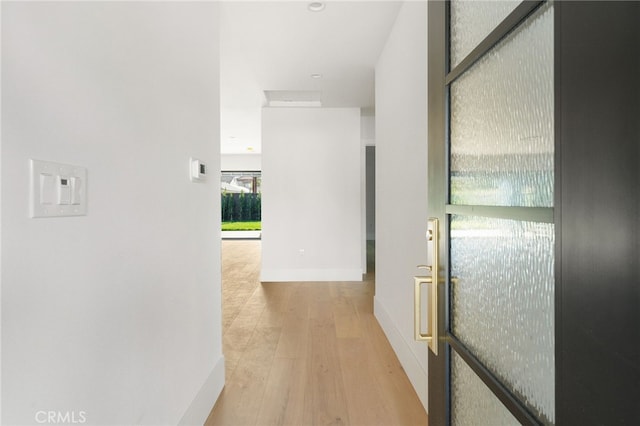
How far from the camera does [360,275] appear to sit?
17.6 ft

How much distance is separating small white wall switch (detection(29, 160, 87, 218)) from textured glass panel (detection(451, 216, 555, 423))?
99 cm

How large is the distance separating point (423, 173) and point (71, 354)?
175 centimetres

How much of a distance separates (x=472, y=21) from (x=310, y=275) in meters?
4.66

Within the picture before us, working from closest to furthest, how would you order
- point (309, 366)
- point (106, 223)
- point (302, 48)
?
1. point (106, 223)
2. point (309, 366)
3. point (302, 48)

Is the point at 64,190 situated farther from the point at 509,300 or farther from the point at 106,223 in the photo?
the point at 509,300

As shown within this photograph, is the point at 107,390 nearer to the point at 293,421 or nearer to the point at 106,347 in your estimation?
the point at 106,347

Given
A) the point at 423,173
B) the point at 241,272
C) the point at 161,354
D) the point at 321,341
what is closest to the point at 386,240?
the point at 321,341

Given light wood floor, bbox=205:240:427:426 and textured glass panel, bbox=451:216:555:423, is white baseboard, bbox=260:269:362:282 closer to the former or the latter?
light wood floor, bbox=205:240:427:426

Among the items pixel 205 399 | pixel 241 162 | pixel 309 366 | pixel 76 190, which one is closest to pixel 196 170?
pixel 76 190

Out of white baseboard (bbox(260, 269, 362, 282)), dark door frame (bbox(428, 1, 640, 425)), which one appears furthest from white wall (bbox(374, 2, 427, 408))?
white baseboard (bbox(260, 269, 362, 282))

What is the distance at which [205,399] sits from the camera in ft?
6.28

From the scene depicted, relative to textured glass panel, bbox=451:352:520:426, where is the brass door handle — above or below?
above

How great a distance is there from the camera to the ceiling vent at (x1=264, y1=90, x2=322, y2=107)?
16.2ft

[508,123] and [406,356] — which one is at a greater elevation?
[508,123]
